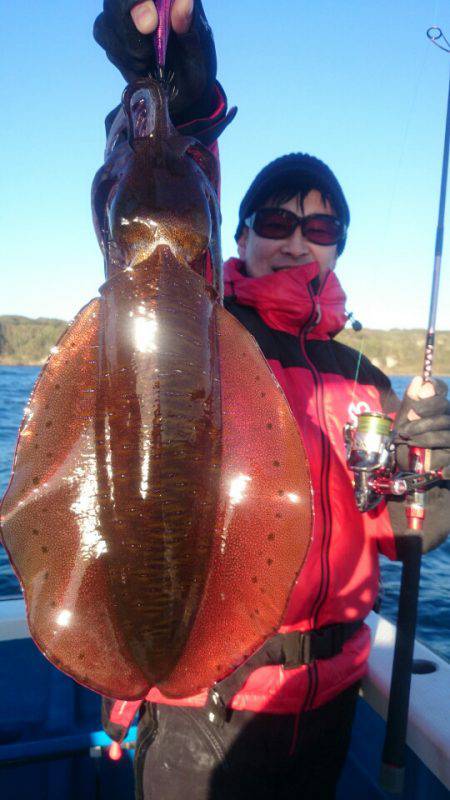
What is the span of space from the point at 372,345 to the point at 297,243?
9751cm

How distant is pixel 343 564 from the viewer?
3.01 metres

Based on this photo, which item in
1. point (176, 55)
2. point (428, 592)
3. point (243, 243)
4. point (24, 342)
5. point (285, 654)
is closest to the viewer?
point (176, 55)

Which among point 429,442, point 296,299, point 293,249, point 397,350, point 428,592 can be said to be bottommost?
point 428,592

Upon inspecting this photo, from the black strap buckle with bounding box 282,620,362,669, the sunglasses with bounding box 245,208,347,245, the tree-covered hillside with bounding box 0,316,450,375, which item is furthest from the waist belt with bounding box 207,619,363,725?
the tree-covered hillside with bounding box 0,316,450,375

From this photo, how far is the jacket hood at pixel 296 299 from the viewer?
11.0 feet

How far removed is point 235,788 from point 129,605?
1.50 metres

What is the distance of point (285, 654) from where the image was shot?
2760 mm

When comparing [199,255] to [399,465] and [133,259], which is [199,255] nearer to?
[133,259]

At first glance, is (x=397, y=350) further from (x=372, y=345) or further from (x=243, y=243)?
(x=243, y=243)

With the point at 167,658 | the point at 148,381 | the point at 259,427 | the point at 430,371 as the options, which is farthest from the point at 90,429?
the point at 430,371

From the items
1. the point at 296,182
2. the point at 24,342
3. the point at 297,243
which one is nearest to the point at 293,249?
the point at 297,243

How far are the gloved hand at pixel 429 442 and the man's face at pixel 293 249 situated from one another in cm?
109

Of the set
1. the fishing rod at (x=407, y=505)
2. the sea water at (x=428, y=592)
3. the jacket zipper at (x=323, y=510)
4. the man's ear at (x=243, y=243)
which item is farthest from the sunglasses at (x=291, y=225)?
the sea water at (x=428, y=592)

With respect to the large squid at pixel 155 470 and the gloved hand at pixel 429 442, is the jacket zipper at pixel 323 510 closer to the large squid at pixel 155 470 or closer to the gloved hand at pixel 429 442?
the gloved hand at pixel 429 442
